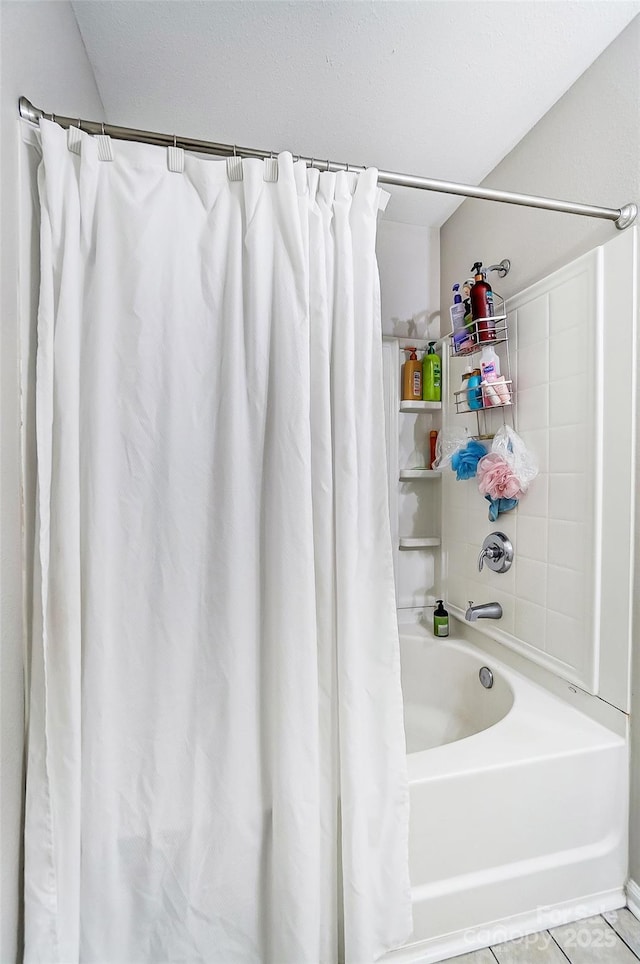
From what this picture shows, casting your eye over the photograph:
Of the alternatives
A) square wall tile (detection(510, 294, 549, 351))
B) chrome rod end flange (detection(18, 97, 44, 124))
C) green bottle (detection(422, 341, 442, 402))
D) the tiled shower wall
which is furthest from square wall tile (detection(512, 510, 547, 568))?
chrome rod end flange (detection(18, 97, 44, 124))

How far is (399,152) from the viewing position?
69.3 inches

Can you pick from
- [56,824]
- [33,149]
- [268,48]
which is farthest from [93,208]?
[56,824]

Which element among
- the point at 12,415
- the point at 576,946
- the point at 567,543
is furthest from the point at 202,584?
the point at 576,946

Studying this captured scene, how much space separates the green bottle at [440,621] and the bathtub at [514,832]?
0.68m

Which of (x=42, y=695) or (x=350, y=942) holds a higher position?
(x=42, y=695)

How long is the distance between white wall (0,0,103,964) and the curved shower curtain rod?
0.24 ft

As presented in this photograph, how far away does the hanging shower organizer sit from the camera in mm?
1645

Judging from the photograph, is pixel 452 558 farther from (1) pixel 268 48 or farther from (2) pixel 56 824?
(1) pixel 268 48

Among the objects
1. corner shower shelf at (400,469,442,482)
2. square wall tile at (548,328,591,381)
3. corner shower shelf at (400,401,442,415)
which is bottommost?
corner shower shelf at (400,469,442,482)

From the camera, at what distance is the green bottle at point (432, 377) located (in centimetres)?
213

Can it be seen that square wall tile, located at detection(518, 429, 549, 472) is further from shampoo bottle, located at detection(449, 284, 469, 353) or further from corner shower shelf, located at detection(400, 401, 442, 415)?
corner shower shelf, located at detection(400, 401, 442, 415)

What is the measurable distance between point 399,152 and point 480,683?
203 cm

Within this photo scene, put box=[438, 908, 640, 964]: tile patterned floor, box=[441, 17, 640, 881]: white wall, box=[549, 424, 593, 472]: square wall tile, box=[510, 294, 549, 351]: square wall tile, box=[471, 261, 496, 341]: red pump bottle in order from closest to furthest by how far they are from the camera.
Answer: box=[438, 908, 640, 964]: tile patterned floor < box=[441, 17, 640, 881]: white wall < box=[549, 424, 593, 472]: square wall tile < box=[510, 294, 549, 351]: square wall tile < box=[471, 261, 496, 341]: red pump bottle

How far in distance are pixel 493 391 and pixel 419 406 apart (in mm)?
483
